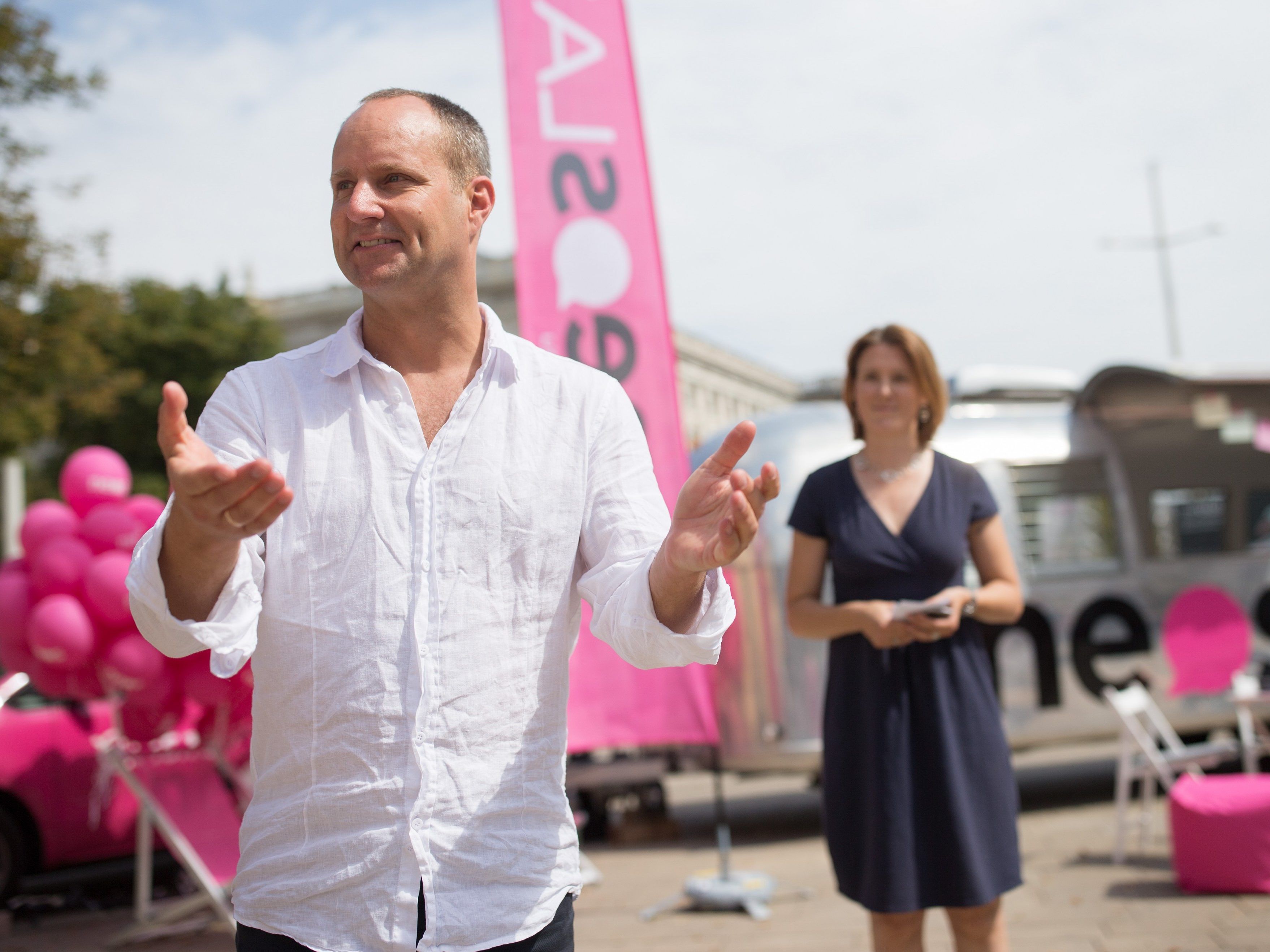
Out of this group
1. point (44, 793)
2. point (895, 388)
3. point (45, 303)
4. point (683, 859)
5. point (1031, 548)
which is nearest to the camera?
point (895, 388)

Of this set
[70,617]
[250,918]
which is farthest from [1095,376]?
[250,918]

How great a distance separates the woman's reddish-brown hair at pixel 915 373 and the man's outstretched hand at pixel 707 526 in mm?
1933

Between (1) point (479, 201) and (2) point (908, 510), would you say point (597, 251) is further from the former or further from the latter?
Answer: (1) point (479, 201)

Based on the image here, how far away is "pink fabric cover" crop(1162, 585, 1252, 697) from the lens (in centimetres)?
832

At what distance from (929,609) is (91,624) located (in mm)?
4358

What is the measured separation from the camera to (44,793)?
6867mm

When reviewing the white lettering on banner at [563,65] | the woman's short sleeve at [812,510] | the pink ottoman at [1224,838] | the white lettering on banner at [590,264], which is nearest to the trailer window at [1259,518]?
the pink ottoman at [1224,838]

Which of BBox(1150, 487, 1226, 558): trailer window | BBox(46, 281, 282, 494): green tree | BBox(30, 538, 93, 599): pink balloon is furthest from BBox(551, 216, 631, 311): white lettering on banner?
BBox(46, 281, 282, 494): green tree

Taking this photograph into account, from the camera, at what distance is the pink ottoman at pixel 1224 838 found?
17.3ft

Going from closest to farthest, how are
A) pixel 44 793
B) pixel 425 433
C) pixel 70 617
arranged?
pixel 425 433 < pixel 70 617 < pixel 44 793

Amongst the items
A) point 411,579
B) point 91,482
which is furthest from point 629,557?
point 91,482

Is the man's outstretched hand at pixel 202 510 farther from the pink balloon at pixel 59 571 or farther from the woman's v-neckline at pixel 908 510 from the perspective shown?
the pink balloon at pixel 59 571

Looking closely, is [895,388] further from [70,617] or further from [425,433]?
[70,617]

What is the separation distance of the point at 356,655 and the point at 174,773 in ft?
16.5
